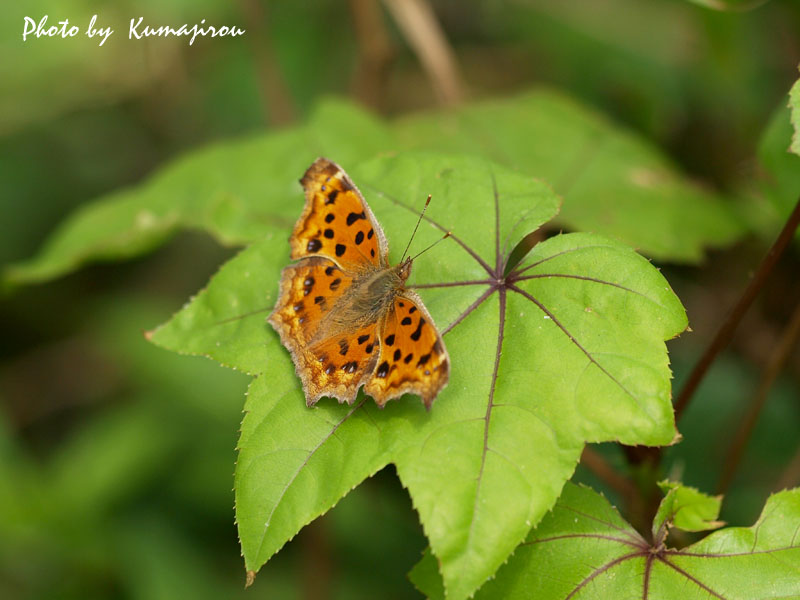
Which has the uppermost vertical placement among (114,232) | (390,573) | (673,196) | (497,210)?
(497,210)

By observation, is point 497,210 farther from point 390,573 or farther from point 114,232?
point 390,573

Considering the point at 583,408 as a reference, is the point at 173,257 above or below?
below

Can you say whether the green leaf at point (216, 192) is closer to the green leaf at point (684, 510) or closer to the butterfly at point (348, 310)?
the butterfly at point (348, 310)

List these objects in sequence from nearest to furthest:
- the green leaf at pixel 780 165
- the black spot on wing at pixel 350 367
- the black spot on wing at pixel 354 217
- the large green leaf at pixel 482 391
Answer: the large green leaf at pixel 482 391 → the black spot on wing at pixel 350 367 → the black spot on wing at pixel 354 217 → the green leaf at pixel 780 165

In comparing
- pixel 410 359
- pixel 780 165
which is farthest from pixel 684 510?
pixel 780 165

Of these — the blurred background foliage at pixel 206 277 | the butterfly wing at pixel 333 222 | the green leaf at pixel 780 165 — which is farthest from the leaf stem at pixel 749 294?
the butterfly wing at pixel 333 222

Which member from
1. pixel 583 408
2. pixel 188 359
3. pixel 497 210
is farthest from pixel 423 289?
pixel 188 359

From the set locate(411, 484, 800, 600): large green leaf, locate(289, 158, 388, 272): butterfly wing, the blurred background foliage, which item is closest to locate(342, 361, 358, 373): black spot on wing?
locate(289, 158, 388, 272): butterfly wing
